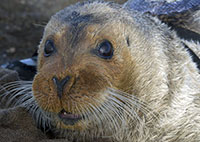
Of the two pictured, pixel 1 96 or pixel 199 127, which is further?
pixel 1 96

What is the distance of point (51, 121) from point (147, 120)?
94 cm

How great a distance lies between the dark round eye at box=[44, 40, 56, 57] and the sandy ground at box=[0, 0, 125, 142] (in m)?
0.73

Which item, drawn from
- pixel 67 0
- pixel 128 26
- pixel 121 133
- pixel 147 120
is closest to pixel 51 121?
pixel 121 133

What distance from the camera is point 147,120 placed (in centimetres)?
328

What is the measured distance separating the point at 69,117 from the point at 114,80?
500mm

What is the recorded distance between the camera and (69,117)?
301 cm

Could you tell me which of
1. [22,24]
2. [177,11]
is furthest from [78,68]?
[22,24]

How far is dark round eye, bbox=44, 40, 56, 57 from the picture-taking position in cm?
317

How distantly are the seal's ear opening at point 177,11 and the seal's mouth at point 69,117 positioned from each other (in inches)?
63.4

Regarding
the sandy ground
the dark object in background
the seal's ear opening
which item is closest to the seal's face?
the sandy ground

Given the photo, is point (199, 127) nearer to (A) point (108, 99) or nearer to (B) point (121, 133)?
(B) point (121, 133)

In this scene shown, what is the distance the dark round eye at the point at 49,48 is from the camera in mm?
3167

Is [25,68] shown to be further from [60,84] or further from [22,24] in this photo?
[22,24]

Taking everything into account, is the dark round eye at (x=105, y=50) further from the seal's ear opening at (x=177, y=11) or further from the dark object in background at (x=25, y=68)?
the dark object in background at (x=25, y=68)
